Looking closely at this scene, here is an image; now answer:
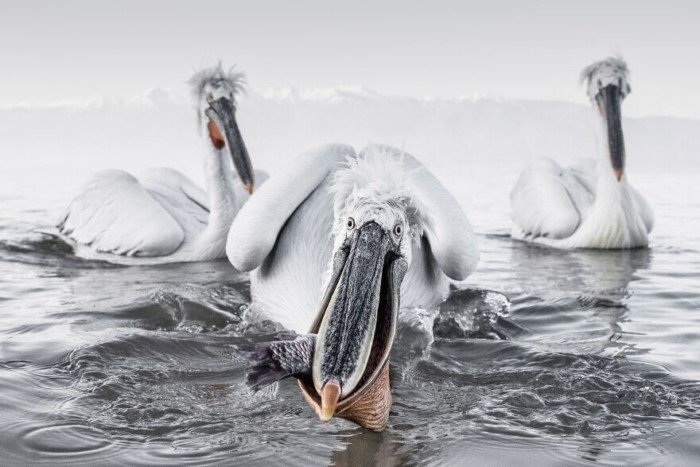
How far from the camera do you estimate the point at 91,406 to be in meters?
3.24

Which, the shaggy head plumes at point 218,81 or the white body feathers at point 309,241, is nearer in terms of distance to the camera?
the white body feathers at point 309,241

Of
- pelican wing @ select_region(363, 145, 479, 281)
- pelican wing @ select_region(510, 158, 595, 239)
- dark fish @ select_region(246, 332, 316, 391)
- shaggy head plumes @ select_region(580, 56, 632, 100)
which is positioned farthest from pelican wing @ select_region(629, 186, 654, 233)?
dark fish @ select_region(246, 332, 316, 391)

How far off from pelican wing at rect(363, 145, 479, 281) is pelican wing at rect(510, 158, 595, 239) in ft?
12.8

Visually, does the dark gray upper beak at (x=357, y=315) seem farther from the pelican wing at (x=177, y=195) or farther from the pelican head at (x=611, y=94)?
the pelican head at (x=611, y=94)

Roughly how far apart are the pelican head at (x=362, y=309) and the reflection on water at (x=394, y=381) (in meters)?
0.25

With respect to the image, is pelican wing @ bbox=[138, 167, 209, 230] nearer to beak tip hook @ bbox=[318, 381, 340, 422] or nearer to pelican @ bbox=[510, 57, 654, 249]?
pelican @ bbox=[510, 57, 654, 249]

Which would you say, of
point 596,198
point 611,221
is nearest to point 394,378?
point 611,221

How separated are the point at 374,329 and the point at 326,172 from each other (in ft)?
7.94

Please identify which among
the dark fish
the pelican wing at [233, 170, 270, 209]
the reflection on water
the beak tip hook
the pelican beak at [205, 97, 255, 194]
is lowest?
the reflection on water

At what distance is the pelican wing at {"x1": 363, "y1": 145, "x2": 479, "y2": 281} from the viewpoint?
4.27 meters

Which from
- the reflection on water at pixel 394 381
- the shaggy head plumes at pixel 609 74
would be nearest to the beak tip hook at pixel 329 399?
the reflection on water at pixel 394 381

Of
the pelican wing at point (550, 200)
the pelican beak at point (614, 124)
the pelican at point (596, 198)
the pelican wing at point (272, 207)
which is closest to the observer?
the pelican wing at point (272, 207)

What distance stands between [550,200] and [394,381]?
202 inches

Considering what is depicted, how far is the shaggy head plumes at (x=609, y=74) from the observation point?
8297mm
